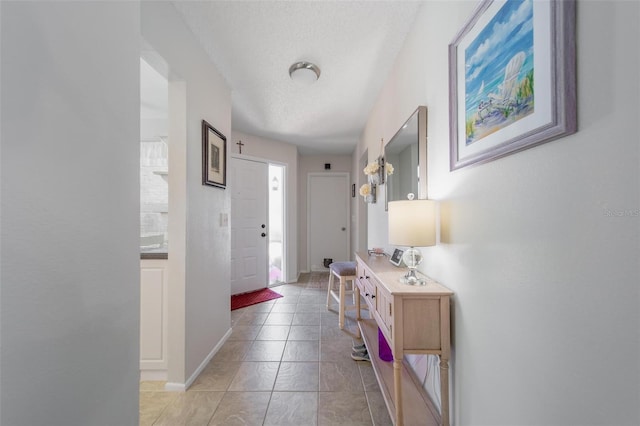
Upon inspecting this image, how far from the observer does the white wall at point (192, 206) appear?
150 centimetres

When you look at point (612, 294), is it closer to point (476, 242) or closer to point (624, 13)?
point (476, 242)

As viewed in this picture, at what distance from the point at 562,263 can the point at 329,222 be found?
420 cm

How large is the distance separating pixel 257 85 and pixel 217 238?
1.53 meters

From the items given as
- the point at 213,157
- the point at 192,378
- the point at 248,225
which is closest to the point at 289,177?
the point at 248,225

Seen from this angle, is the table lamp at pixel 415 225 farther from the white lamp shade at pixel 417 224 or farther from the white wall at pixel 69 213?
the white wall at pixel 69 213

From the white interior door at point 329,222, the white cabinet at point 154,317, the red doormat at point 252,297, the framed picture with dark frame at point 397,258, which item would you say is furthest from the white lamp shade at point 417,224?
the white interior door at point 329,222

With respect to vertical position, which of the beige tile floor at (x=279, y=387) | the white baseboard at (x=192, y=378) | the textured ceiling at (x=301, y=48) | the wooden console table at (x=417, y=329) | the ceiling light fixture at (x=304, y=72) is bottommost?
the beige tile floor at (x=279, y=387)

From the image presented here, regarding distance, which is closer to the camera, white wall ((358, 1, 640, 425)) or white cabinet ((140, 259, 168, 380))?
white wall ((358, 1, 640, 425))

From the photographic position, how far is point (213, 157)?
199 centimetres

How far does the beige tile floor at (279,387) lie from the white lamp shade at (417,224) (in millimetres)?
1079

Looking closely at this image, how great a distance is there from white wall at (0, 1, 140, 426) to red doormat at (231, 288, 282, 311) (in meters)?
2.53

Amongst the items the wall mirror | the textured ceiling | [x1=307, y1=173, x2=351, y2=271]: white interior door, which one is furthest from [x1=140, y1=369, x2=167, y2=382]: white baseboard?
[x1=307, y1=173, x2=351, y2=271]: white interior door

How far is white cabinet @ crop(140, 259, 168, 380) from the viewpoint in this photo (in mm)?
1700

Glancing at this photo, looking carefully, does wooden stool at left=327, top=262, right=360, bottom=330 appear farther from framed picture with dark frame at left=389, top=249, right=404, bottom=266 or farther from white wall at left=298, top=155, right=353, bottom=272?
white wall at left=298, top=155, right=353, bottom=272
